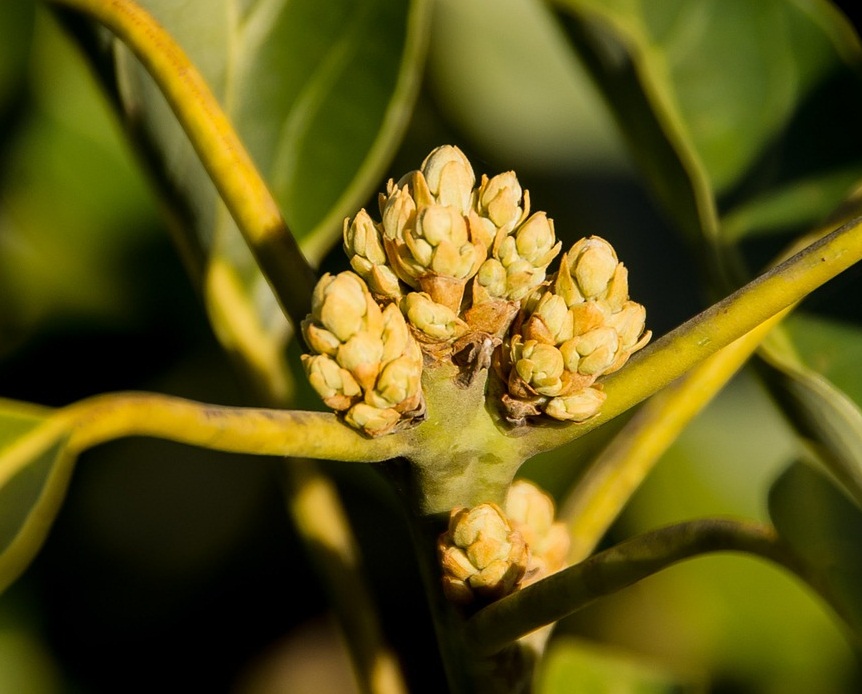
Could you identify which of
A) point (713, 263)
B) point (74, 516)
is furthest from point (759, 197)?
point (74, 516)

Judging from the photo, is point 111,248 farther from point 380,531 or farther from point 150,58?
point 150,58

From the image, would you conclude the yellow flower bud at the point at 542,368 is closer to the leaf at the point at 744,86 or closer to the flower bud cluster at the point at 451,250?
the flower bud cluster at the point at 451,250

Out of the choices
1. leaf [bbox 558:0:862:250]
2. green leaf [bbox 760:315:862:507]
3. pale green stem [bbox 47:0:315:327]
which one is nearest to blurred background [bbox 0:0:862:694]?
leaf [bbox 558:0:862:250]

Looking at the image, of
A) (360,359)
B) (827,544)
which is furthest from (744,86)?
(360,359)

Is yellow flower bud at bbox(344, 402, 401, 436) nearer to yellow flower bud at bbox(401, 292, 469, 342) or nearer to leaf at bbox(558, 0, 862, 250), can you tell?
yellow flower bud at bbox(401, 292, 469, 342)

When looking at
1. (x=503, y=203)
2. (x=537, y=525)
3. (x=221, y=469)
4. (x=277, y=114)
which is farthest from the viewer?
(x=221, y=469)

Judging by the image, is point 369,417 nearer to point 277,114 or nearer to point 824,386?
point 824,386
